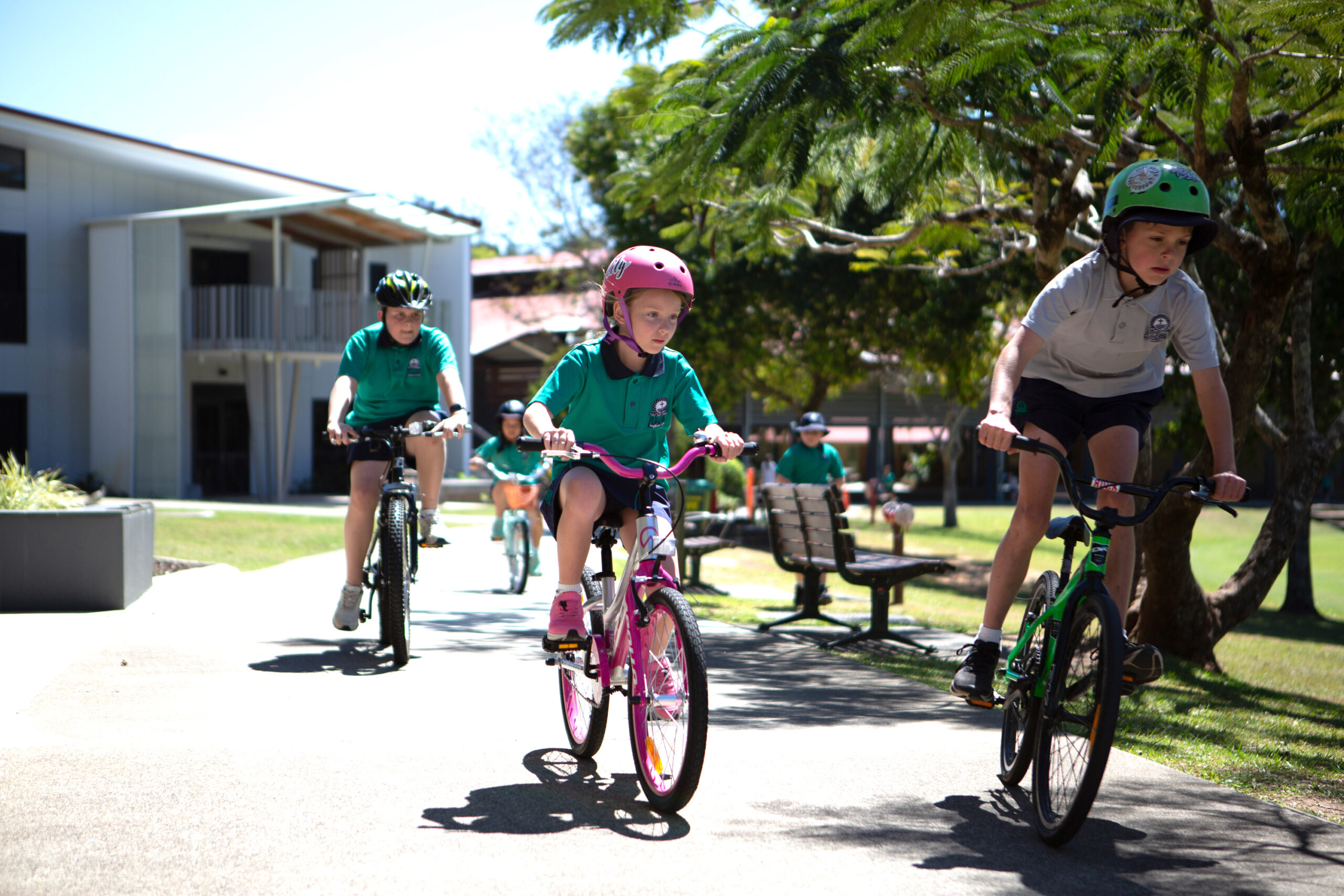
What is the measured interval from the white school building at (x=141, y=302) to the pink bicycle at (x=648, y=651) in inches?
801

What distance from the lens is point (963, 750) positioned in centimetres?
496

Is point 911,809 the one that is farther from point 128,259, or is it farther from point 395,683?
point 128,259

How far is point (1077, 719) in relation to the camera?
3.66 meters

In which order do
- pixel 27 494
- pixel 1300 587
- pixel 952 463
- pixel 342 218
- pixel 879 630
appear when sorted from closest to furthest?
pixel 879 630, pixel 27 494, pixel 1300 587, pixel 342 218, pixel 952 463

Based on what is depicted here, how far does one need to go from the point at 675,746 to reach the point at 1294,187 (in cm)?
627

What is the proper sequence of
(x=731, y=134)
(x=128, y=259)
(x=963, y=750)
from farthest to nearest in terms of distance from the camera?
1. (x=128, y=259)
2. (x=731, y=134)
3. (x=963, y=750)

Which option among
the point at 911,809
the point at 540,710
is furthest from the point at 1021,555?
the point at 540,710

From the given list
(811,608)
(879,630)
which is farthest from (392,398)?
(811,608)

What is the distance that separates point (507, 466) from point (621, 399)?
6.88 m

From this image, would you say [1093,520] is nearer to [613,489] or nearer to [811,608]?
[613,489]

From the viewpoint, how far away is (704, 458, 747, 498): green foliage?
25266 millimetres

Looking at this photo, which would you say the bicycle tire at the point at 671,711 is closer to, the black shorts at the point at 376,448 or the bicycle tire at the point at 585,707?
the bicycle tire at the point at 585,707

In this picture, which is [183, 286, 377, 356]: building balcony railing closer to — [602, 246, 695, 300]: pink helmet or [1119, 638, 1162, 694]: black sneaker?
[602, 246, 695, 300]: pink helmet

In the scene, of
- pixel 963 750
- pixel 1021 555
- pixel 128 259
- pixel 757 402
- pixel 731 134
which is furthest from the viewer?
pixel 757 402
